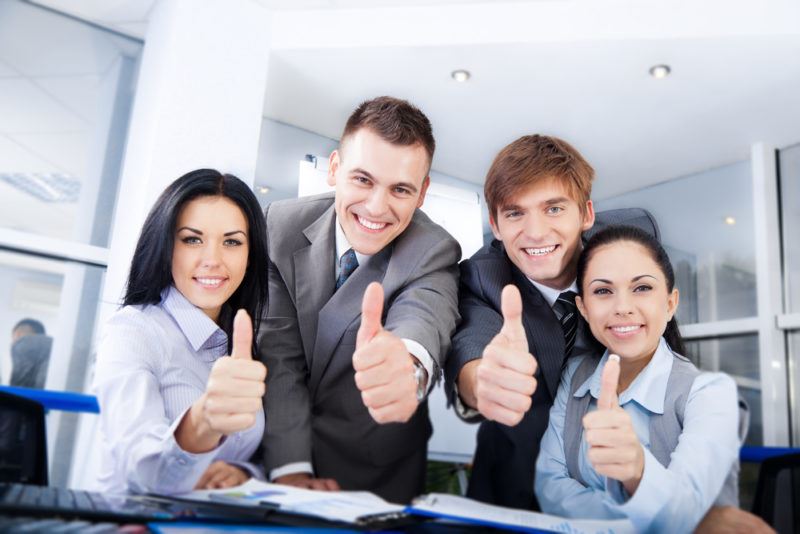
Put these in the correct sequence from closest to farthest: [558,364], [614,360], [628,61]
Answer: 1. [614,360]
2. [558,364]
3. [628,61]

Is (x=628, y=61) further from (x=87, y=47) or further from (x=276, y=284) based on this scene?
(x=87, y=47)

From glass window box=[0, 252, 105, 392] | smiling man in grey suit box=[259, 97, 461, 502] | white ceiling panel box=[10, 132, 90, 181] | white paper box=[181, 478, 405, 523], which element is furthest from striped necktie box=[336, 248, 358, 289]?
white ceiling panel box=[10, 132, 90, 181]

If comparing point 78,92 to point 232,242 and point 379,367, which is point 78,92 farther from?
point 379,367

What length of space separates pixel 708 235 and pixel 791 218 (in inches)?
21.5

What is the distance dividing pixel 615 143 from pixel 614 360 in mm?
1342

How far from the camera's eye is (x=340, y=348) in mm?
1150

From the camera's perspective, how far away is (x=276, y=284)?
3.96 ft

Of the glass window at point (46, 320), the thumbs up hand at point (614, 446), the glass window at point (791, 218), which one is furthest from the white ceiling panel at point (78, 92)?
the glass window at point (791, 218)

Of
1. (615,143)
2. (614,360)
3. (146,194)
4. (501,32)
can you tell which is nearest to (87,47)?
(146,194)

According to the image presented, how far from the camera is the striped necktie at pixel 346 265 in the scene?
3.99 ft

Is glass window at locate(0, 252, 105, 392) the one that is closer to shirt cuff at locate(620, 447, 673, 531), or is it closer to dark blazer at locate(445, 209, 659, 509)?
dark blazer at locate(445, 209, 659, 509)

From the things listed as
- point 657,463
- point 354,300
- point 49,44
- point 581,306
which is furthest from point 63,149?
point 657,463

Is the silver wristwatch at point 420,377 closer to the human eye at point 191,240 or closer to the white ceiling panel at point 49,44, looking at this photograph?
the human eye at point 191,240

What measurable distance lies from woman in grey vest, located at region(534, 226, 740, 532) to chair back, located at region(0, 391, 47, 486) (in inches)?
31.0
